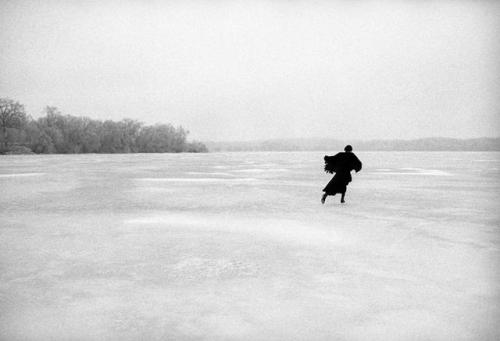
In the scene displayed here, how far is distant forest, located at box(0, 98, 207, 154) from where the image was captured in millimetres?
69438

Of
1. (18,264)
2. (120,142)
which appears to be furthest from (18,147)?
(18,264)

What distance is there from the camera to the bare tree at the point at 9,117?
225ft

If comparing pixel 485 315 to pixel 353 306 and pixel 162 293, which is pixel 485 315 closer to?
pixel 353 306

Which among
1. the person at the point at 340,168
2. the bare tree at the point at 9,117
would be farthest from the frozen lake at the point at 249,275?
the bare tree at the point at 9,117

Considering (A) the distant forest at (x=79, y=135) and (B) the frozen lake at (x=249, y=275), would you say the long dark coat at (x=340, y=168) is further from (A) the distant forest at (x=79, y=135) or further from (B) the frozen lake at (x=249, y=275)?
(A) the distant forest at (x=79, y=135)

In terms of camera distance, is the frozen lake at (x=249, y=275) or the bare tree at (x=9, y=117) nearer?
the frozen lake at (x=249, y=275)

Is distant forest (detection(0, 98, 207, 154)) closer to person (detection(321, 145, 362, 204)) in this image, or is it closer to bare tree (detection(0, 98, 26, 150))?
bare tree (detection(0, 98, 26, 150))

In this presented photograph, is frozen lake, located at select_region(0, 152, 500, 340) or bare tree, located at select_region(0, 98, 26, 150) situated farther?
bare tree, located at select_region(0, 98, 26, 150)

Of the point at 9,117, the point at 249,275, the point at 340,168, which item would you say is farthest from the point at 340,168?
the point at 9,117

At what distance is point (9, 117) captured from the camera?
69.5m

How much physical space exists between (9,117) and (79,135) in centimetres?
1557

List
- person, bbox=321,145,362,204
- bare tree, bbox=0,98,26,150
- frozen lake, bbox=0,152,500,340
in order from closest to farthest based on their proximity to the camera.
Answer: frozen lake, bbox=0,152,500,340, person, bbox=321,145,362,204, bare tree, bbox=0,98,26,150

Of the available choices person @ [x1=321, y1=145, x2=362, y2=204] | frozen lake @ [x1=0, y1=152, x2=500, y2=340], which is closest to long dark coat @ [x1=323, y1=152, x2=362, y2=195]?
person @ [x1=321, y1=145, x2=362, y2=204]

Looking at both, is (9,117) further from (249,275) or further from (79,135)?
(249,275)
